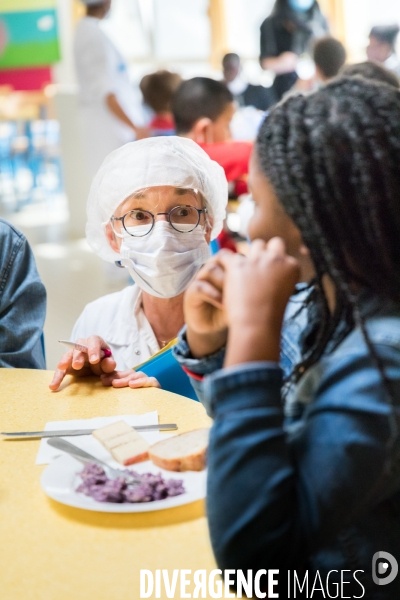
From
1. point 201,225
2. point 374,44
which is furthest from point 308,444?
point 374,44

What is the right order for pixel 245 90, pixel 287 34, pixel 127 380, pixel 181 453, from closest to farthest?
pixel 181 453, pixel 127 380, pixel 287 34, pixel 245 90

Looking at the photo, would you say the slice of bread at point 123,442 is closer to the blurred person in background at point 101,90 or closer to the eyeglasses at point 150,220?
the eyeglasses at point 150,220

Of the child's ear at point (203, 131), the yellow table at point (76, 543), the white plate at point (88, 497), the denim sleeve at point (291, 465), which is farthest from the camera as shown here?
the child's ear at point (203, 131)

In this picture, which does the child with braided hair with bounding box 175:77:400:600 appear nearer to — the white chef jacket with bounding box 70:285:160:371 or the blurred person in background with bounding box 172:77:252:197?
the white chef jacket with bounding box 70:285:160:371

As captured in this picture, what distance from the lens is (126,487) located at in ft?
3.16

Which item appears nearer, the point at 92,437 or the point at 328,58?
the point at 92,437

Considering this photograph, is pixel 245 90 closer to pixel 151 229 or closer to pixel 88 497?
pixel 151 229

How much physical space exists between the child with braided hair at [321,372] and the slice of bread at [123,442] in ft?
1.15

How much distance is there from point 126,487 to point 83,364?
Answer: 551 mm

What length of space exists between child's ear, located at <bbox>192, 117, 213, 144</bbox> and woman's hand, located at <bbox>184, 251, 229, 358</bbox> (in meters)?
2.61

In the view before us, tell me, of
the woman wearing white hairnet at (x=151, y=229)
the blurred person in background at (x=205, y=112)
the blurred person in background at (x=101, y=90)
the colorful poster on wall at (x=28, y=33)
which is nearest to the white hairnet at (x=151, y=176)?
the woman wearing white hairnet at (x=151, y=229)

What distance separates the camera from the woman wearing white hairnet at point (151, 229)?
1.79m

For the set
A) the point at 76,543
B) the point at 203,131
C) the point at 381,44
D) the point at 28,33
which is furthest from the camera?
the point at 28,33

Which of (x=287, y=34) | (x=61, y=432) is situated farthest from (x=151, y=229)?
(x=287, y=34)
